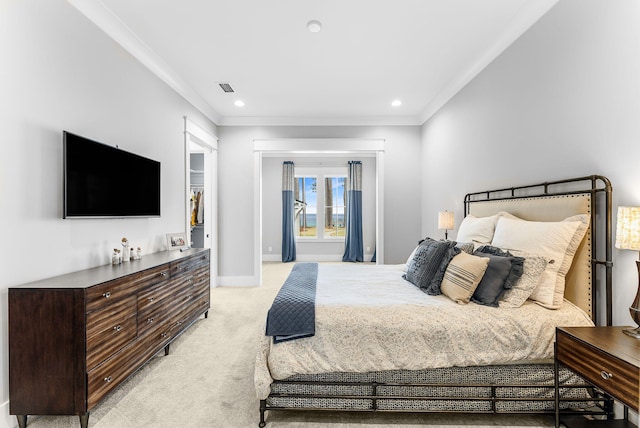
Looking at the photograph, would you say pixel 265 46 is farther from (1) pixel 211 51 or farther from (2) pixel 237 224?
(2) pixel 237 224

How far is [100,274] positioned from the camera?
2.07 m

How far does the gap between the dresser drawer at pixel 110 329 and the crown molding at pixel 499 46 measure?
11.9ft

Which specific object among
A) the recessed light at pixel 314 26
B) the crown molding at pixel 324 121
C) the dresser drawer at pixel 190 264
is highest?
the recessed light at pixel 314 26

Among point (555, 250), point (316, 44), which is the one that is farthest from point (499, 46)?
point (555, 250)

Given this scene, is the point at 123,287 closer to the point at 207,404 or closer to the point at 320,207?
the point at 207,404

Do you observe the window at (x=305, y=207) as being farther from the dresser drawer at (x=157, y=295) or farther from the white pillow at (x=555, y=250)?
the white pillow at (x=555, y=250)

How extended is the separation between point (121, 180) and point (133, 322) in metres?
1.18

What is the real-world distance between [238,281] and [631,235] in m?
4.72

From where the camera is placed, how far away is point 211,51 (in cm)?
299

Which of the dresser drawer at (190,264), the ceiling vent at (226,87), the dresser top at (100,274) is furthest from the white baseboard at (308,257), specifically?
the dresser top at (100,274)

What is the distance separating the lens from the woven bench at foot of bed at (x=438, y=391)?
1.81 metres

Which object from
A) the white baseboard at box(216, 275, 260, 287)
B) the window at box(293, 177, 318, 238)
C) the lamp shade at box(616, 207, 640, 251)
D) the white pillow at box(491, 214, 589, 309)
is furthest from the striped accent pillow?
the window at box(293, 177, 318, 238)

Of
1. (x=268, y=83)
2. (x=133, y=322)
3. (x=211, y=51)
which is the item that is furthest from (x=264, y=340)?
(x=268, y=83)

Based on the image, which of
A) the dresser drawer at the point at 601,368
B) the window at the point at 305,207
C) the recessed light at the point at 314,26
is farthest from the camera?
the window at the point at 305,207
